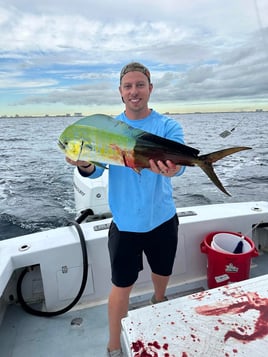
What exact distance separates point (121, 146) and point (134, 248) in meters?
0.71

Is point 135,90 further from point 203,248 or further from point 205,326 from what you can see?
point 203,248

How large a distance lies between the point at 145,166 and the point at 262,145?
17.2m

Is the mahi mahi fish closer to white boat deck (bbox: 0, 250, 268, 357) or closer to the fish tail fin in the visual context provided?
the fish tail fin

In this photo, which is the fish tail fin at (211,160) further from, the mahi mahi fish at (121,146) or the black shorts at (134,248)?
the black shorts at (134,248)

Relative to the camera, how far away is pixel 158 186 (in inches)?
72.6

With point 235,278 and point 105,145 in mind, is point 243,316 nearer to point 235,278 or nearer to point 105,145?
point 105,145

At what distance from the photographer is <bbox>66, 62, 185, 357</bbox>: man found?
1.75 m

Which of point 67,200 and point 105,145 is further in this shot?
point 67,200

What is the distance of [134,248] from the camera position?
6.10 ft

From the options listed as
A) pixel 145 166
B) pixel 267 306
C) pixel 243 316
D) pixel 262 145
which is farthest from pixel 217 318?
pixel 262 145

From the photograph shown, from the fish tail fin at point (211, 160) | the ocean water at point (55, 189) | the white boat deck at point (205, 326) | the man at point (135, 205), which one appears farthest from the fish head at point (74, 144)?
the ocean water at point (55, 189)

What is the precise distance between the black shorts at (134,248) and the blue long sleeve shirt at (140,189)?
0.06m

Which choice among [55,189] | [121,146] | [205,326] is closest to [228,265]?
[205,326]

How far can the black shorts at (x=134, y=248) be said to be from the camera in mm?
1841
